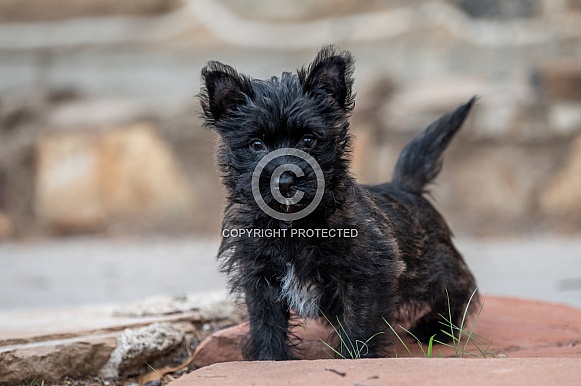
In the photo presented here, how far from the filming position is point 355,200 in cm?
413

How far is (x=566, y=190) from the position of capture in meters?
13.1

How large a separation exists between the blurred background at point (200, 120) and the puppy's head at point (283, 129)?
20.1 feet

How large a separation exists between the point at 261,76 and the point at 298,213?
38.2 feet

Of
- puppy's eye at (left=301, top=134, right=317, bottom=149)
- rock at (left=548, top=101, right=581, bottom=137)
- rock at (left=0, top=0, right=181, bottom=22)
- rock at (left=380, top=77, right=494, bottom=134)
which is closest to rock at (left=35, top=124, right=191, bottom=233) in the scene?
rock at (left=0, top=0, right=181, bottom=22)

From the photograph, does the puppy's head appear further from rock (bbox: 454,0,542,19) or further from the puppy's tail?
rock (bbox: 454,0,542,19)

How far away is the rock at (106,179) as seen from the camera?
46.2ft

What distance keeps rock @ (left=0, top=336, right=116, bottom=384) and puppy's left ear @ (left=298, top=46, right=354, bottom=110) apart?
2044 millimetres

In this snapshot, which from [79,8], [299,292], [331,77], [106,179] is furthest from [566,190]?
[79,8]

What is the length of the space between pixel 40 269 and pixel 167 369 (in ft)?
20.1

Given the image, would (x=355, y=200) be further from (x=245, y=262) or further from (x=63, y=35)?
(x=63, y=35)

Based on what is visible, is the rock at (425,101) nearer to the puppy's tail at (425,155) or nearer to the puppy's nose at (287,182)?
the puppy's tail at (425,155)

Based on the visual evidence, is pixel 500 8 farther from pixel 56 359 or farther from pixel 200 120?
pixel 56 359

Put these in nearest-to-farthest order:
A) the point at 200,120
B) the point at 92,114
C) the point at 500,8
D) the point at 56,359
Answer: the point at 56,359
the point at 200,120
the point at 92,114
the point at 500,8

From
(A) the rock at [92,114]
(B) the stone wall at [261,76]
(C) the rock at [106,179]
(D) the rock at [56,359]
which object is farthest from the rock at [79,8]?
(D) the rock at [56,359]
